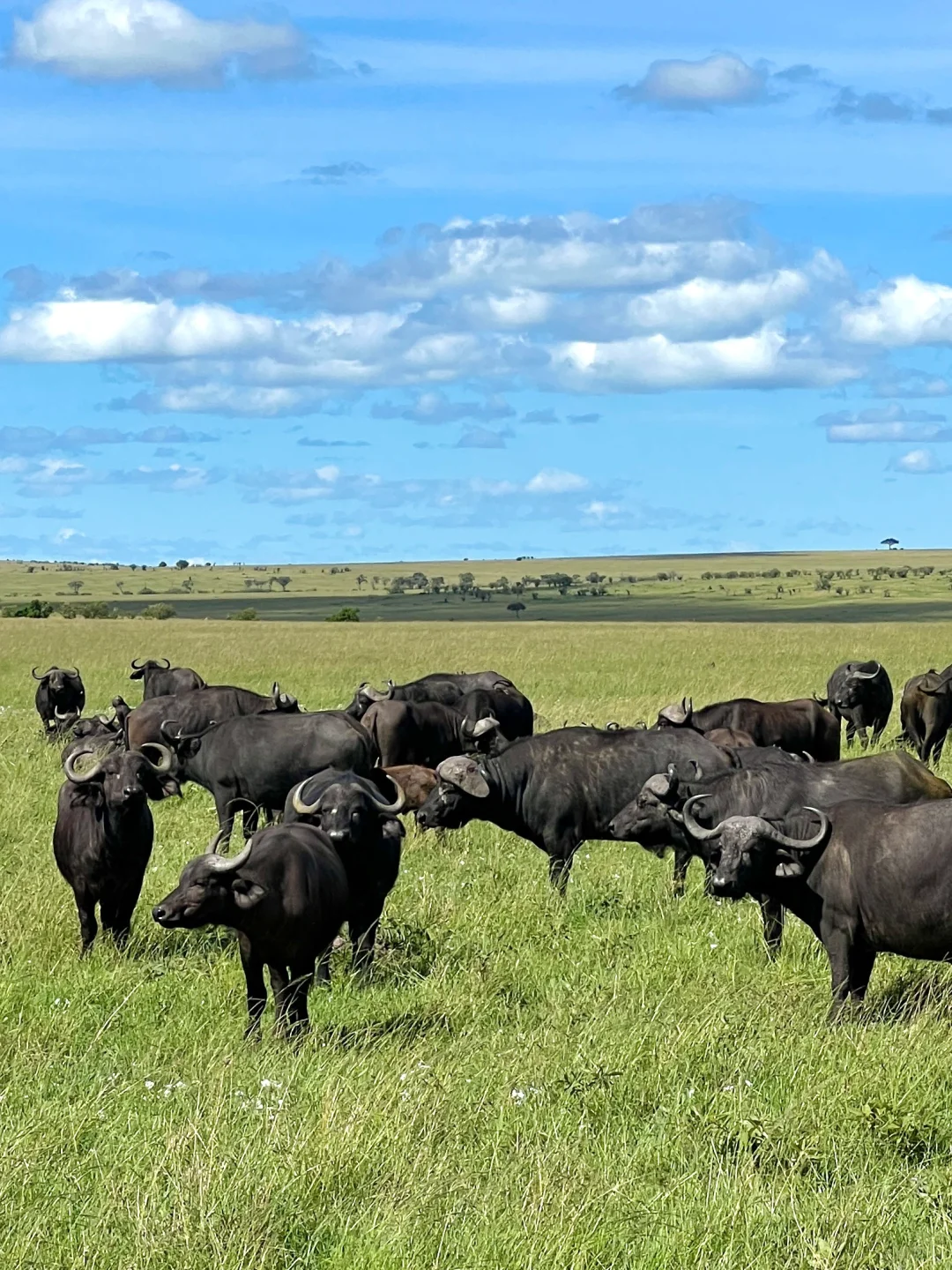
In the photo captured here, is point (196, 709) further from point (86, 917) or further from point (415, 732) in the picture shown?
point (86, 917)

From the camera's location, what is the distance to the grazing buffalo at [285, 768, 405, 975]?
9.12m

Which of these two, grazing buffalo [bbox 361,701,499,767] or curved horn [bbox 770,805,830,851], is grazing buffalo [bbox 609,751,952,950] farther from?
grazing buffalo [bbox 361,701,499,767]

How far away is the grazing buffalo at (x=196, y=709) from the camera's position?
17.5 metres

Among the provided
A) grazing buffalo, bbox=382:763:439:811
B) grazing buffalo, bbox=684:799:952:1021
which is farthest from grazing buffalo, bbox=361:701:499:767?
grazing buffalo, bbox=684:799:952:1021

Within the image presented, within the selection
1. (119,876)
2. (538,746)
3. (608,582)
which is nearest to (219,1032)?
(119,876)

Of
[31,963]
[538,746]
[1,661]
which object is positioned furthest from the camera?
[1,661]

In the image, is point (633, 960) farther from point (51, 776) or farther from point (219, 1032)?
point (51, 776)

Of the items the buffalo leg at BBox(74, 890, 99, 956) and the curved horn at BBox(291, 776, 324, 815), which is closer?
the curved horn at BBox(291, 776, 324, 815)

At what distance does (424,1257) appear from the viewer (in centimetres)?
514

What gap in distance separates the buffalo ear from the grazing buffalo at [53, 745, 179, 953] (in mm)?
2266

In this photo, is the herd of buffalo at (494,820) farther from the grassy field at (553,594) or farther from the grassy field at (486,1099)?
the grassy field at (553,594)

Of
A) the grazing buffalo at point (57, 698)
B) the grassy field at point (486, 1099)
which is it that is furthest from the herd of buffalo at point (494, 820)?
the grazing buffalo at point (57, 698)

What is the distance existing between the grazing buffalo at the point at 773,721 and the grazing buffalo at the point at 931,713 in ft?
9.89

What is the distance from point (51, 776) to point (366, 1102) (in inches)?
505
